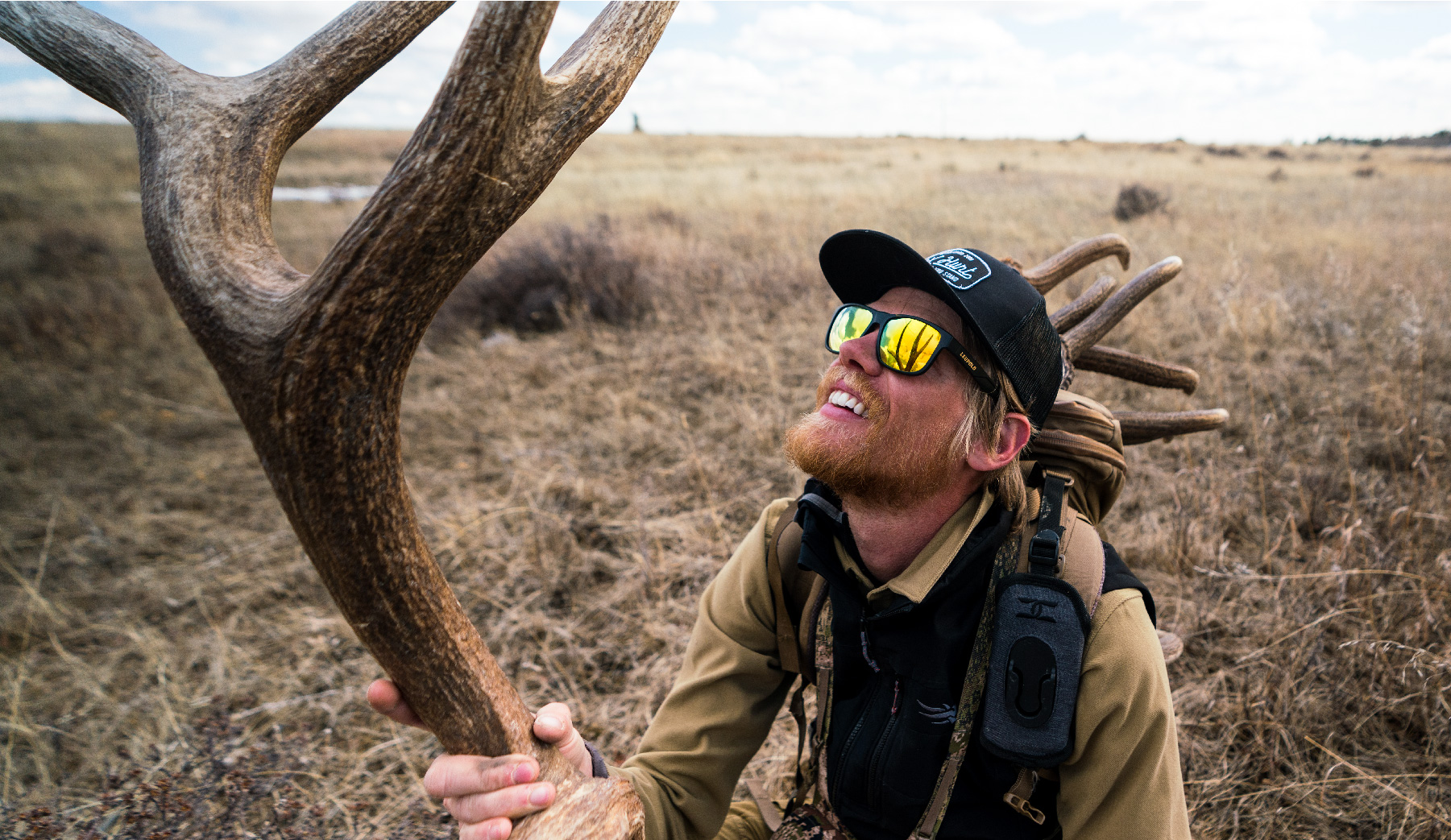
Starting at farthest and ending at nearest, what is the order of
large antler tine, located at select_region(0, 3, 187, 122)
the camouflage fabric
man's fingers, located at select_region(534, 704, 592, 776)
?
the camouflage fabric, man's fingers, located at select_region(534, 704, 592, 776), large antler tine, located at select_region(0, 3, 187, 122)

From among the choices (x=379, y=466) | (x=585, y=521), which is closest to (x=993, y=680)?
(x=379, y=466)

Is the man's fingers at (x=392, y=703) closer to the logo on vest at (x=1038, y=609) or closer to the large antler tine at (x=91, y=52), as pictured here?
the large antler tine at (x=91, y=52)

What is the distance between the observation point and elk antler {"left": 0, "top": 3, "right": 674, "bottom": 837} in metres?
0.79

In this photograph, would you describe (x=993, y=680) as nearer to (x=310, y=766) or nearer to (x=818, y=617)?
(x=818, y=617)

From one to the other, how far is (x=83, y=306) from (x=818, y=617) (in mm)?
9992

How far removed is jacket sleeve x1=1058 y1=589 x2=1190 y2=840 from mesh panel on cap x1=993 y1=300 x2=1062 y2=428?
0.46 m

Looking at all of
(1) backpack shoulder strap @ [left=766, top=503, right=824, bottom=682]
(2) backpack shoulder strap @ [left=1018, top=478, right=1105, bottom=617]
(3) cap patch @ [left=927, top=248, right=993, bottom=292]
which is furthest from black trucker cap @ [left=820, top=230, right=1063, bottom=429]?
(1) backpack shoulder strap @ [left=766, top=503, right=824, bottom=682]

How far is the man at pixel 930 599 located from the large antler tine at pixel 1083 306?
490 mm

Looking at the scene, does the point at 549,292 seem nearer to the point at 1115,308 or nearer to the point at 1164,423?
the point at 1115,308

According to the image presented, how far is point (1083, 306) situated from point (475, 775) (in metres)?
1.94

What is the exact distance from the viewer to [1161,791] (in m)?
1.18

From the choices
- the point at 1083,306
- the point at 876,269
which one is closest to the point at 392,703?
the point at 876,269

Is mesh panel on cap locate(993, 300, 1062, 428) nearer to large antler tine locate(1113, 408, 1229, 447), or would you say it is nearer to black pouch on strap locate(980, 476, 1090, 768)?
black pouch on strap locate(980, 476, 1090, 768)

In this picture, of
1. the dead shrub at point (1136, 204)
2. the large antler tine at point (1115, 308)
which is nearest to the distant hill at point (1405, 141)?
the dead shrub at point (1136, 204)
